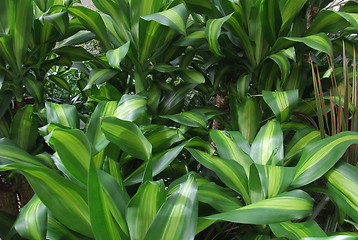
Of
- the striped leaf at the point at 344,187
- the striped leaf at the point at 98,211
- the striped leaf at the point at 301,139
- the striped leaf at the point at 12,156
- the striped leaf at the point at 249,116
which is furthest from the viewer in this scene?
the striped leaf at the point at 249,116

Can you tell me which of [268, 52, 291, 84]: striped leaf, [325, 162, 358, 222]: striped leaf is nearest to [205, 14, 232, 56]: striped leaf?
[268, 52, 291, 84]: striped leaf

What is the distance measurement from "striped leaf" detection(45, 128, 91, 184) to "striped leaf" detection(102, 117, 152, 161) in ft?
0.18

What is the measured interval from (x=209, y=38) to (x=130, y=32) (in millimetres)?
248

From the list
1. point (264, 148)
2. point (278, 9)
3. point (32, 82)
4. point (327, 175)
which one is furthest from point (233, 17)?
point (32, 82)

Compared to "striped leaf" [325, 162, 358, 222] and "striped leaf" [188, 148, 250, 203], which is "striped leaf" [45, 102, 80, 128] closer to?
"striped leaf" [188, 148, 250, 203]

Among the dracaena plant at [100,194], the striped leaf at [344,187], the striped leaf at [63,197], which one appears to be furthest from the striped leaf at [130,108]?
the striped leaf at [344,187]

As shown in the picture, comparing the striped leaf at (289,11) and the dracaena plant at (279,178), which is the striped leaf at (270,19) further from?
the dracaena plant at (279,178)

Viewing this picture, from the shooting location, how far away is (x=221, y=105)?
3.72 ft

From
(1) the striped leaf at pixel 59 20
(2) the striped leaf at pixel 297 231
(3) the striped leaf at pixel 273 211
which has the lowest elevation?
(2) the striped leaf at pixel 297 231

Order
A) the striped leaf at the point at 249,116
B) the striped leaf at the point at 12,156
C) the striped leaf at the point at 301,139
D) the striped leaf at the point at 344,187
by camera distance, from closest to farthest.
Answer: the striped leaf at the point at 344,187 → the striped leaf at the point at 12,156 → the striped leaf at the point at 301,139 → the striped leaf at the point at 249,116

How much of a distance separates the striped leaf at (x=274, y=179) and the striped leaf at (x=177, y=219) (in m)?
0.15

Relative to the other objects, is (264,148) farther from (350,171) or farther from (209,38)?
(209,38)

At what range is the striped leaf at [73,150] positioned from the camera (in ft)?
1.73

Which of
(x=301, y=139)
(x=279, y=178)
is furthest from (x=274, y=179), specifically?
(x=301, y=139)
